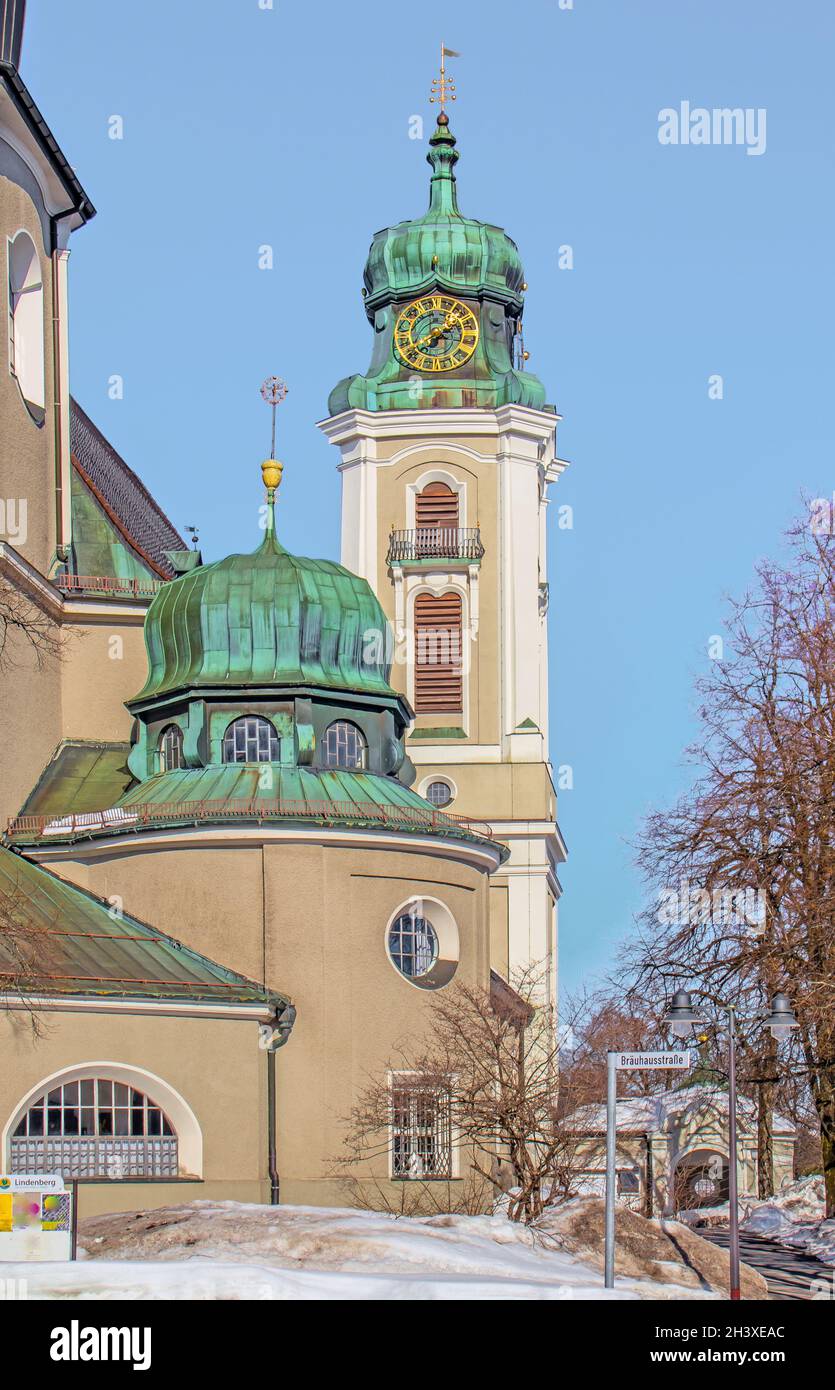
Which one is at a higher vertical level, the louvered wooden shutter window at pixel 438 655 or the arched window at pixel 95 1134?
the louvered wooden shutter window at pixel 438 655

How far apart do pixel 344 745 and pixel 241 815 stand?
3.55 m

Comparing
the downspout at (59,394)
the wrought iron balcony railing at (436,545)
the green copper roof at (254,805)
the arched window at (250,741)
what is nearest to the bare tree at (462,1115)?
the green copper roof at (254,805)

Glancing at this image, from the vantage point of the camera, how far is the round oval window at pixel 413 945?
3925 centimetres

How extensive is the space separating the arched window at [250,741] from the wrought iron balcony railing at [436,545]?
29.5 meters

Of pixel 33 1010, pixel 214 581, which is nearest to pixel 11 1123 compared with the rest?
pixel 33 1010

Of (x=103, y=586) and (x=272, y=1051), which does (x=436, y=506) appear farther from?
(x=272, y=1051)

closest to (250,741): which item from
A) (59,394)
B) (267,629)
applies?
(267,629)

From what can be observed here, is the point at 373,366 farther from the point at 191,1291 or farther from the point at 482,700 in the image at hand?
the point at 191,1291

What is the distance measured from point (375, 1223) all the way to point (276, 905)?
10.1 m

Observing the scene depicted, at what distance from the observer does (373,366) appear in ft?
242

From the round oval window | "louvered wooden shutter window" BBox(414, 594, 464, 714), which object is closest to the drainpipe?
the round oval window

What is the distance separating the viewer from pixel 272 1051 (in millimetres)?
37188

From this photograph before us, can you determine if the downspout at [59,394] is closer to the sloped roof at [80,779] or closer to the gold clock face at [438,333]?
the sloped roof at [80,779]

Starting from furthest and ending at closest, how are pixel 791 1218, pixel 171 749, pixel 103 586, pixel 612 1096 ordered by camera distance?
pixel 103 586 → pixel 171 749 → pixel 791 1218 → pixel 612 1096
